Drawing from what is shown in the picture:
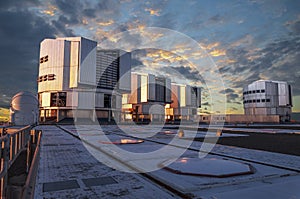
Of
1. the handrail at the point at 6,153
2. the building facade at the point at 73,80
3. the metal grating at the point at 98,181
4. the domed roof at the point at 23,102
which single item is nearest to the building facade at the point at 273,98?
the building facade at the point at 73,80

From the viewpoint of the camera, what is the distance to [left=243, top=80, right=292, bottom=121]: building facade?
85812 mm

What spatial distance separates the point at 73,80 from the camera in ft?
199

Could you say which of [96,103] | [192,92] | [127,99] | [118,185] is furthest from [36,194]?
[192,92]

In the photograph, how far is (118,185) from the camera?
484 cm

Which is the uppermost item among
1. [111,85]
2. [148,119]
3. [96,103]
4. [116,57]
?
[116,57]

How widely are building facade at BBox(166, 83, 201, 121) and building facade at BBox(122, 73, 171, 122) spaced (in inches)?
489

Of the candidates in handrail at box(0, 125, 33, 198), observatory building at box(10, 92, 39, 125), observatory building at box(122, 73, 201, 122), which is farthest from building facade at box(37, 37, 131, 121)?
handrail at box(0, 125, 33, 198)

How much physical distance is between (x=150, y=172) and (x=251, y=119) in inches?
3193

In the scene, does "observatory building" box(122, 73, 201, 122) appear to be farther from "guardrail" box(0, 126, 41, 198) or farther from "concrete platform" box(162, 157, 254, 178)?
"concrete platform" box(162, 157, 254, 178)

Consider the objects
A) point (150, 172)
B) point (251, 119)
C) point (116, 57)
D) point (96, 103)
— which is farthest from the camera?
point (251, 119)

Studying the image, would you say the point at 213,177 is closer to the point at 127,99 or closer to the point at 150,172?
the point at 150,172

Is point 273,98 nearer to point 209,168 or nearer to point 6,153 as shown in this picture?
point 209,168

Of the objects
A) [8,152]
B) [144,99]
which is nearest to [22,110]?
[8,152]

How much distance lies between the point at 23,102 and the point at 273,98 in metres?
86.1
